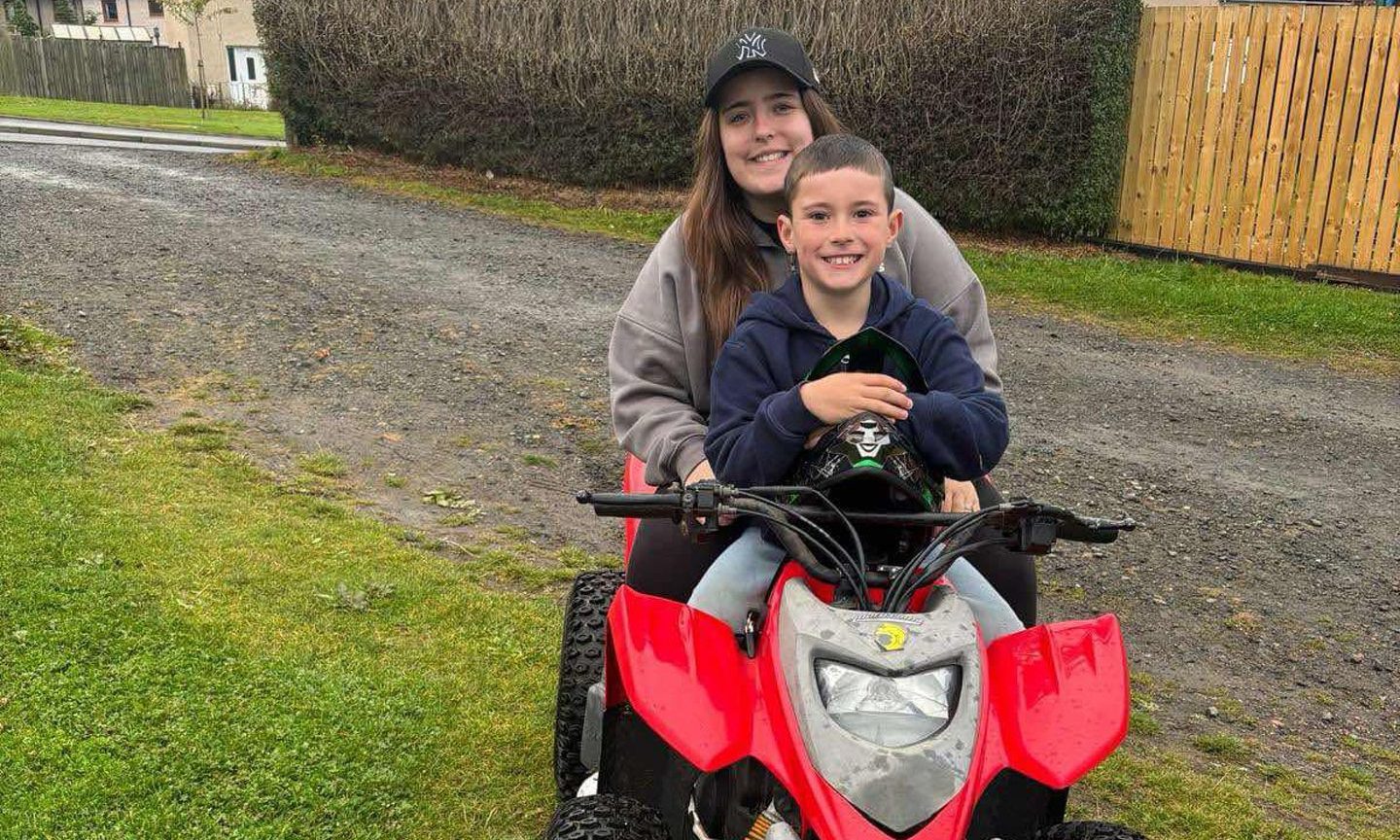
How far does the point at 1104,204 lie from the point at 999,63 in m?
1.59

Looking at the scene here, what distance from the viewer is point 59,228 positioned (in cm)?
1011

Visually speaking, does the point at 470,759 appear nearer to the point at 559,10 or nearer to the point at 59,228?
the point at 59,228

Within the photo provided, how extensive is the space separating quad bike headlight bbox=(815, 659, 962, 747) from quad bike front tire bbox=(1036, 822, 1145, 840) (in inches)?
16.5

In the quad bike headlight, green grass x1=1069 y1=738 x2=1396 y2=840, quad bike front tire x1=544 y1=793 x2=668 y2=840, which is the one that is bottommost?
green grass x1=1069 y1=738 x2=1396 y2=840

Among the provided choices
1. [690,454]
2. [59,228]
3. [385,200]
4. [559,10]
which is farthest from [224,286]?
[690,454]

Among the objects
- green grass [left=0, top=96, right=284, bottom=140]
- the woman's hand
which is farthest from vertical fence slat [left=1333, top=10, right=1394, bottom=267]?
green grass [left=0, top=96, right=284, bottom=140]

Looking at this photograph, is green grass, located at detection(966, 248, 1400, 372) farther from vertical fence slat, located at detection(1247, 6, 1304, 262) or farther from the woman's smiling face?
the woman's smiling face

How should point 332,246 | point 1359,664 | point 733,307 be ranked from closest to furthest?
point 733,307 → point 1359,664 → point 332,246

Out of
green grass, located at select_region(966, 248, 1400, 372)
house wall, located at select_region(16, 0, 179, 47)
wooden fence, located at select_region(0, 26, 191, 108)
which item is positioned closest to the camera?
green grass, located at select_region(966, 248, 1400, 372)

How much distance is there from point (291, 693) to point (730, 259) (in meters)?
1.75

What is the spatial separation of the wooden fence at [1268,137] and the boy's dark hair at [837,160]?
8.86 metres

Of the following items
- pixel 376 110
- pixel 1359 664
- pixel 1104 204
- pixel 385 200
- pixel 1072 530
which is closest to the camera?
pixel 1072 530

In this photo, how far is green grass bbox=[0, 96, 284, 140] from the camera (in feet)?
72.8

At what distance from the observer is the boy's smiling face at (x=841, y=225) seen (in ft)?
7.94
